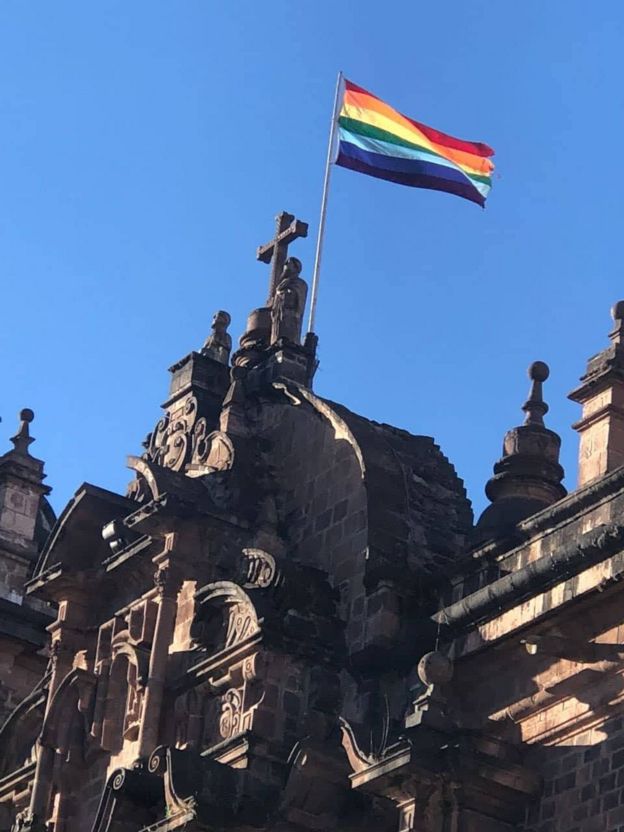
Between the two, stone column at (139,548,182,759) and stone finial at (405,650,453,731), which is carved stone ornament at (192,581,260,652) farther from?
stone finial at (405,650,453,731)

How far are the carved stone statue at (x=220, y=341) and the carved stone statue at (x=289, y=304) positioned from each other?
0.75 m

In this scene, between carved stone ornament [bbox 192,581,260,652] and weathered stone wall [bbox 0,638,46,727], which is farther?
weathered stone wall [bbox 0,638,46,727]

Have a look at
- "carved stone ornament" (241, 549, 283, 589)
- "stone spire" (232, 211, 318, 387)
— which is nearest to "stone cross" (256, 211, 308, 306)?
"stone spire" (232, 211, 318, 387)

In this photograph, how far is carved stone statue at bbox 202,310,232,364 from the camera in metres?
28.5

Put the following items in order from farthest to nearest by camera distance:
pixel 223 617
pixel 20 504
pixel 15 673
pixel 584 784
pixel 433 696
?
pixel 20 504
pixel 15 673
pixel 223 617
pixel 433 696
pixel 584 784

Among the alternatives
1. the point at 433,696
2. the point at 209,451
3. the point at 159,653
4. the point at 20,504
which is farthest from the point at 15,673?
the point at 433,696

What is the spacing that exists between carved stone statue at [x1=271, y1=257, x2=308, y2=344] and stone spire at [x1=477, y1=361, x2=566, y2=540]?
3753 mm

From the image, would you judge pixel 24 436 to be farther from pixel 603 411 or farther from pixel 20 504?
pixel 603 411

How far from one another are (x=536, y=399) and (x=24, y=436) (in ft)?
35.1

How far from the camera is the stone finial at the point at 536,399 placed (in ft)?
82.3

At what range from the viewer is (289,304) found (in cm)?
2803

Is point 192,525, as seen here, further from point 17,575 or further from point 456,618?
point 17,575

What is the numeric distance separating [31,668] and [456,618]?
31.8 feet

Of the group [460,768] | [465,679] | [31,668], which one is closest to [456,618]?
[465,679]
